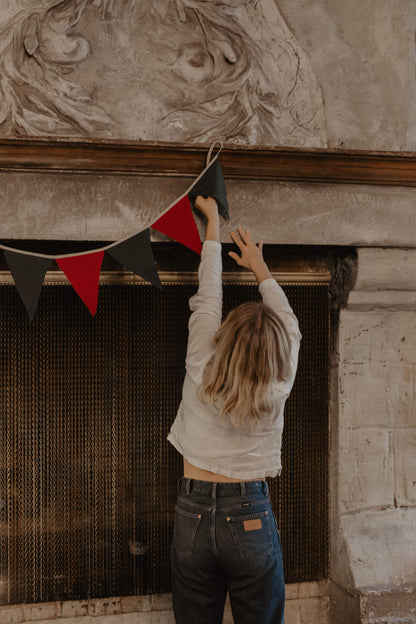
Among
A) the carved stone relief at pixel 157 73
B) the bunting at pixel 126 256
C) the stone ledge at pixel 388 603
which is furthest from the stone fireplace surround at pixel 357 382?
the carved stone relief at pixel 157 73

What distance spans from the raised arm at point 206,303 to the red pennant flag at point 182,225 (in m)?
0.05

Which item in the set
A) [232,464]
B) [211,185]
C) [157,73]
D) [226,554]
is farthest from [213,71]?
[226,554]

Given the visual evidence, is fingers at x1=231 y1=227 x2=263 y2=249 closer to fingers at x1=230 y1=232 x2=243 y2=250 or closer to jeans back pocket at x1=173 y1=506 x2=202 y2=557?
fingers at x1=230 y1=232 x2=243 y2=250

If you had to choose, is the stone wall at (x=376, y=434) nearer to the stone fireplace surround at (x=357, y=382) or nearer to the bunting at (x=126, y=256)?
the stone fireplace surround at (x=357, y=382)

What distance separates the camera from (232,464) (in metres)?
1.84

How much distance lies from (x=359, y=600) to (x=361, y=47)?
7.46ft

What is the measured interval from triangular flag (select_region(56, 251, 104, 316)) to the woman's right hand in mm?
511

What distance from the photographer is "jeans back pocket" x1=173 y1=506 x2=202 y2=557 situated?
185cm

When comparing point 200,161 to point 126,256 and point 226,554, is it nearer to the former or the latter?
point 126,256

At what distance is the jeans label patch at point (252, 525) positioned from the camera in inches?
72.2

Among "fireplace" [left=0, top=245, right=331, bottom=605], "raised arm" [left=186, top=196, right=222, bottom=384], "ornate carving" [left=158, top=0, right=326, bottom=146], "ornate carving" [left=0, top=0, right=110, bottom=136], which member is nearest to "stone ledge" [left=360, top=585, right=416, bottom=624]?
"fireplace" [left=0, top=245, right=331, bottom=605]

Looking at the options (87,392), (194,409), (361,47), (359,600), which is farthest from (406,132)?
(359,600)

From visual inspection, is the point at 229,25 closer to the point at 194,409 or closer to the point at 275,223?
the point at 275,223

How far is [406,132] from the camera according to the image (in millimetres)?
2422
